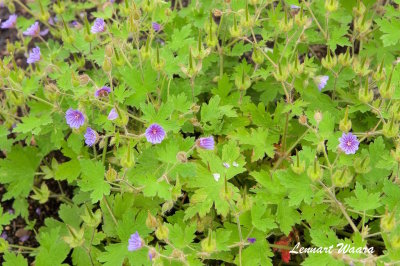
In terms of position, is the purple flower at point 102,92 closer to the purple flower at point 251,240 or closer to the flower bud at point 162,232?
the flower bud at point 162,232

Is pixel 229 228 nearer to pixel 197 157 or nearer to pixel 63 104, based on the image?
pixel 197 157

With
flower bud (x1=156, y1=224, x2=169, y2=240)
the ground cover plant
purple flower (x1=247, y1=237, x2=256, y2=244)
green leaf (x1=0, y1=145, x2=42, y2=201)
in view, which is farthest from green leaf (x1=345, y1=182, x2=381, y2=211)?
green leaf (x1=0, y1=145, x2=42, y2=201)

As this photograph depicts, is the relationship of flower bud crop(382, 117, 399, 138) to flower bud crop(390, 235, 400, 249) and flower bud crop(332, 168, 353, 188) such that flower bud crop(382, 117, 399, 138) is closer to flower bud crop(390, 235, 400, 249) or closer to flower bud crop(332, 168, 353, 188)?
flower bud crop(332, 168, 353, 188)

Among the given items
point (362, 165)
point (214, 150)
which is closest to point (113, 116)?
point (214, 150)

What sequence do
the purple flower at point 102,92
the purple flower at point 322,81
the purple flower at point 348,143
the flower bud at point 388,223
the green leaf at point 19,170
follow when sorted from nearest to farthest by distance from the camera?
the flower bud at point 388,223 → the purple flower at point 348,143 → the purple flower at point 102,92 → the purple flower at point 322,81 → the green leaf at point 19,170

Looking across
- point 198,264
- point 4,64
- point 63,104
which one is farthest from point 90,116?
point 198,264

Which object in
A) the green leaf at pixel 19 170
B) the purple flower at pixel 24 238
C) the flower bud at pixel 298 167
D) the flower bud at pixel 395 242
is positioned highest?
the flower bud at pixel 298 167

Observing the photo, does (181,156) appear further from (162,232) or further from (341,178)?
(341,178)

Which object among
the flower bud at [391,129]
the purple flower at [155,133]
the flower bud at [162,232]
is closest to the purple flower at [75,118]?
the purple flower at [155,133]
